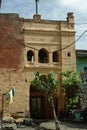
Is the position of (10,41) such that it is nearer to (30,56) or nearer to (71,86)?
(30,56)

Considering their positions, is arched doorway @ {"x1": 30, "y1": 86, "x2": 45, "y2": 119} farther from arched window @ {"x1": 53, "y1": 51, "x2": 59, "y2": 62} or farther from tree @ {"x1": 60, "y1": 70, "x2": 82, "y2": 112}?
arched window @ {"x1": 53, "y1": 51, "x2": 59, "y2": 62}

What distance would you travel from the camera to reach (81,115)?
138ft

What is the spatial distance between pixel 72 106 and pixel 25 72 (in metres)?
5.57

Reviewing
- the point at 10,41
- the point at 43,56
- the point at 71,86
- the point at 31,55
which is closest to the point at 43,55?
the point at 43,56

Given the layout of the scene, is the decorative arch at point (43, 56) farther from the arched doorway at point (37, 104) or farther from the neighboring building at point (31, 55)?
the arched doorway at point (37, 104)

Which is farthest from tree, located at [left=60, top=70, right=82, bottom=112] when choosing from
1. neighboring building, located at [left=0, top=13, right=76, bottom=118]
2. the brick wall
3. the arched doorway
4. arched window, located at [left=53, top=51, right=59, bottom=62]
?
the brick wall

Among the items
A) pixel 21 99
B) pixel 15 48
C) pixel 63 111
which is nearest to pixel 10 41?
pixel 15 48

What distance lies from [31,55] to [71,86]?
17.4 feet

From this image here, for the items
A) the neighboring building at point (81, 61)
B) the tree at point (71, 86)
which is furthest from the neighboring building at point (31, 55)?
the tree at point (71, 86)

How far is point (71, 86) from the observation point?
4291 centimetres

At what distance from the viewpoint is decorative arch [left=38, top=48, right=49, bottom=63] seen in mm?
45328

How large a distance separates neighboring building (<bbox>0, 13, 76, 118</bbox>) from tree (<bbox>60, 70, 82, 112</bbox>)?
1.62 metres

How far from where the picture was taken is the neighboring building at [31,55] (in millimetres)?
43469

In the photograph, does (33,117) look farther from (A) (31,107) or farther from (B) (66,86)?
(B) (66,86)
